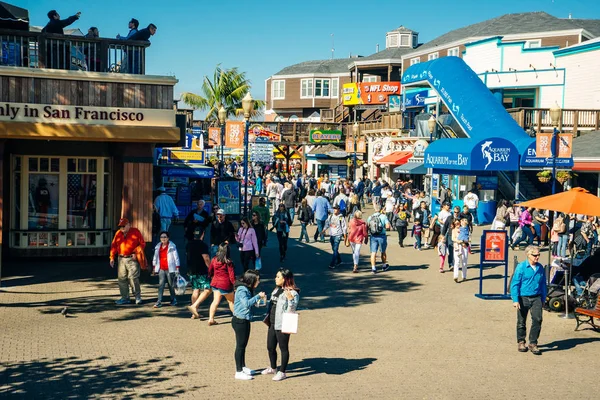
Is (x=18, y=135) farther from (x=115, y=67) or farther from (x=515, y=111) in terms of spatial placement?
(x=515, y=111)

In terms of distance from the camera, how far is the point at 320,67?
74500 mm

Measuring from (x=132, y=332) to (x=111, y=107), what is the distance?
5.46 meters

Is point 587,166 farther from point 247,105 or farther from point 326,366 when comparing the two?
point 326,366

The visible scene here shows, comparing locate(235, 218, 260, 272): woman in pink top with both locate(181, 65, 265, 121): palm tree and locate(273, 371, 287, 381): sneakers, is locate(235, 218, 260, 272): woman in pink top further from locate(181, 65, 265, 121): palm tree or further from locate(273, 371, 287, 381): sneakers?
locate(181, 65, 265, 121): palm tree

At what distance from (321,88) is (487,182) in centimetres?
A: 4387

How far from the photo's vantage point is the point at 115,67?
16594 mm

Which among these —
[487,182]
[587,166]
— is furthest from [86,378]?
[487,182]

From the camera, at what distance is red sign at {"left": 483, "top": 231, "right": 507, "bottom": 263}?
16.2 m

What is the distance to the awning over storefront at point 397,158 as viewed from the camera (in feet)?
136

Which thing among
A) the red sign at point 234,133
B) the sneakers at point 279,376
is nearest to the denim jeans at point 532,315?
the sneakers at point 279,376

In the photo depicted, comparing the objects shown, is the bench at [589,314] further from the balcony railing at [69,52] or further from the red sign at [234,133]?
the red sign at [234,133]

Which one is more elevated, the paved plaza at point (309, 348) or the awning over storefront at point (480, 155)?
the awning over storefront at point (480, 155)

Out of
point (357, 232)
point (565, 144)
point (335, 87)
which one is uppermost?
point (335, 87)

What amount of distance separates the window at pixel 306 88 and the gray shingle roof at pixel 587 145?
140ft
